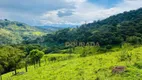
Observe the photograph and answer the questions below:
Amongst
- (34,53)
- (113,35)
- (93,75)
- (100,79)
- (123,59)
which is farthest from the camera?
(113,35)

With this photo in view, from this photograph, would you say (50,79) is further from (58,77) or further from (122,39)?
(122,39)

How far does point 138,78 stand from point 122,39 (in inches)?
4604

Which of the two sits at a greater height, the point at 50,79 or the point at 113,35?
the point at 113,35

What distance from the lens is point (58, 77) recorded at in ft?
243

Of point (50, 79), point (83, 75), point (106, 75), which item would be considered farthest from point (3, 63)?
point (106, 75)

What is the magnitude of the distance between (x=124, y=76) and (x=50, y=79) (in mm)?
27526

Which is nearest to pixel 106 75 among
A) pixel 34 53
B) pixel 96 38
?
pixel 34 53

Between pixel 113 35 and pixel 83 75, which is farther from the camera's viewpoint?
pixel 113 35

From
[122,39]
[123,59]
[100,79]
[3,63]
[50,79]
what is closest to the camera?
[100,79]

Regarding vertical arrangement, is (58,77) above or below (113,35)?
below

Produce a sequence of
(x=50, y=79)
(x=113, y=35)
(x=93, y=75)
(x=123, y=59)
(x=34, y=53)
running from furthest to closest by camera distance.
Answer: (x=113, y=35) < (x=34, y=53) < (x=123, y=59) < (x=50, y=79) < (x=93, y=75)

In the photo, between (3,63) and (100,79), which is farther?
(3,63)

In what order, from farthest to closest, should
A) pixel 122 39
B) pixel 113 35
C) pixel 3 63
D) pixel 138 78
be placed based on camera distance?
pixel 113 35, pixel 122 39, pixel 3 63, pixel 138 78

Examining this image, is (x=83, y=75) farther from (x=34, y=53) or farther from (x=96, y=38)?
(x=96, y=38)
